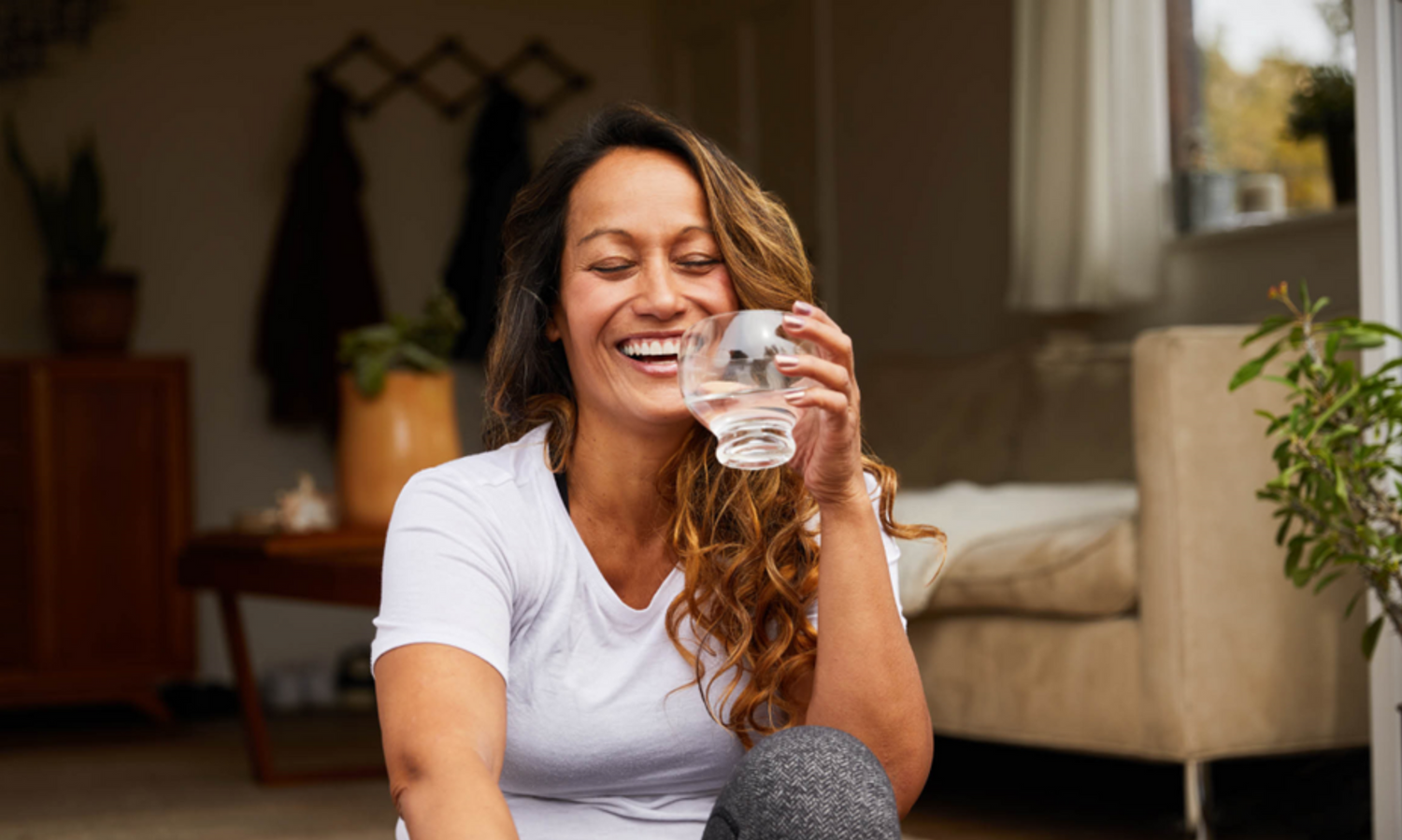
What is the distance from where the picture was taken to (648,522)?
130cm

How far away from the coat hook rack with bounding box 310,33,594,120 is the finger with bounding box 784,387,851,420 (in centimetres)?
427

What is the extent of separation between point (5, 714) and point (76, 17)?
219cm

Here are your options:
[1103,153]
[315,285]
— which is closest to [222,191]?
[315,285]

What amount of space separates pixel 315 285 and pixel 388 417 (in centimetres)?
201

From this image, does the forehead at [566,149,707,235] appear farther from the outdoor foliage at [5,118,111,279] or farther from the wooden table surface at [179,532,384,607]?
the outdoor foliage at [5,118,111,279]

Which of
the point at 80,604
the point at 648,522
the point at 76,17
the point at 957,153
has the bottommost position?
the point at 80,604

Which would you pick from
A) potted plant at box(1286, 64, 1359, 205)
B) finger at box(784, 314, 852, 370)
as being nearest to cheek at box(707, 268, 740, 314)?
finger at box(784, 314, 852, 370)

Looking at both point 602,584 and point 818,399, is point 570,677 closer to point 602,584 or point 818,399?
point 602,584

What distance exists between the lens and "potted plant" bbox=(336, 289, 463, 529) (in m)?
2.88

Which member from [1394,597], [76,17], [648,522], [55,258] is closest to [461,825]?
[648,522]

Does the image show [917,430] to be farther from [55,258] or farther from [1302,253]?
[55,258]

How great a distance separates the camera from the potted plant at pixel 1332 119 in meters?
2.96

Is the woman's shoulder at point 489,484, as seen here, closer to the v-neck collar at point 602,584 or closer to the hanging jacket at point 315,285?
the v-neck collar at point 602,584

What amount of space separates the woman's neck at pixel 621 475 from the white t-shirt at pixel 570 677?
5cm
